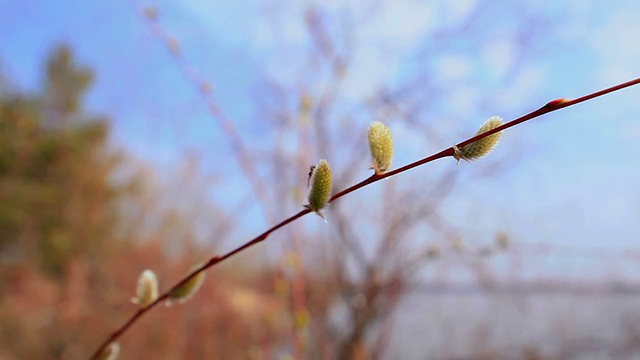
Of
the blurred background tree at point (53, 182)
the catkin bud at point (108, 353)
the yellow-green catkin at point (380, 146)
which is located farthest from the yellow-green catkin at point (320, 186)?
the blurred background tree at point (53, 182)

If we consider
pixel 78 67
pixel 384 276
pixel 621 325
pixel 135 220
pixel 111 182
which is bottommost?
pixel 621 325

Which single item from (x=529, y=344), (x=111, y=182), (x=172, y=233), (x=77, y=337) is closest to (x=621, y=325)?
(x=529, y=344)

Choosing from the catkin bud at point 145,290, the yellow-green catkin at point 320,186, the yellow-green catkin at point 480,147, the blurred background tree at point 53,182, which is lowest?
the yellow-green catkin at point 480,147

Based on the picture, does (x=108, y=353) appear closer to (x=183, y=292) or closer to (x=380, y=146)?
(x=183, y=292)

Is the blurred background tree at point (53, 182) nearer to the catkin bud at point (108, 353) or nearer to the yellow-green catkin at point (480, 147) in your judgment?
the catkin bud at point (108, 353)

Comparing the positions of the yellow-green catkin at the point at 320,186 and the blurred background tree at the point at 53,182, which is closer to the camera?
the yellow-green catkin at the point at 320,186

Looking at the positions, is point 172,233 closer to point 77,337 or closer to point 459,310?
point 77,337

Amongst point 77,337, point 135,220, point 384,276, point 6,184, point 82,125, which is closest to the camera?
point 384,276

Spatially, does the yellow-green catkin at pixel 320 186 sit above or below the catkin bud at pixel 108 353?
below
